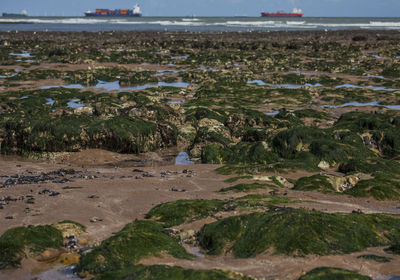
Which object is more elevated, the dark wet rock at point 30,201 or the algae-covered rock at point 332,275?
the algae-covered rock at point 332,275

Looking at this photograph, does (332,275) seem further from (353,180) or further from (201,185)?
(201,185)

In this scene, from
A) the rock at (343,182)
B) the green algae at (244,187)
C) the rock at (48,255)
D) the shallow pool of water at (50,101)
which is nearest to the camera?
the rock at (48,255)

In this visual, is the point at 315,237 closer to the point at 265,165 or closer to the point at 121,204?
the point at 121,204

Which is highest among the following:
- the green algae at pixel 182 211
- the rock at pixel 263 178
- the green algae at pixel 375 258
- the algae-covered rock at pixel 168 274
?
the algae-covered rock at pixel 168 274

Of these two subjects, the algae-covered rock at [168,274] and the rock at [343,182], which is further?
the rock at [343,182]

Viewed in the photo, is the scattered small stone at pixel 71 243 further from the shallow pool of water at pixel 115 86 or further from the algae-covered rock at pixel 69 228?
the shallow pool of water at pixel 115 86

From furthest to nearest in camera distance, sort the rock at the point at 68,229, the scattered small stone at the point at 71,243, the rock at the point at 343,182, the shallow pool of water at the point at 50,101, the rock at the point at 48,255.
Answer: the shallow pool of water at the point at 50,101 → the rock at the point at 343,182 → the rock at the point at 68,229 → the scattered small stone at the point at 71,243 → the rock at the point at 48,255

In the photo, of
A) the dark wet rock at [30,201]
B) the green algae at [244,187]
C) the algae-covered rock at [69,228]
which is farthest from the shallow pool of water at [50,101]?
the algae-covered rock at [69,228]

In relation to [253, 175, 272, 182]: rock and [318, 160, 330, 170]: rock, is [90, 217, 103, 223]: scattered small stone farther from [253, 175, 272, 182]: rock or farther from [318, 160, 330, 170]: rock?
[318, 160, 330, 170]: rock

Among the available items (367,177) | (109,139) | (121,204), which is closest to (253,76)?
(109,139)
